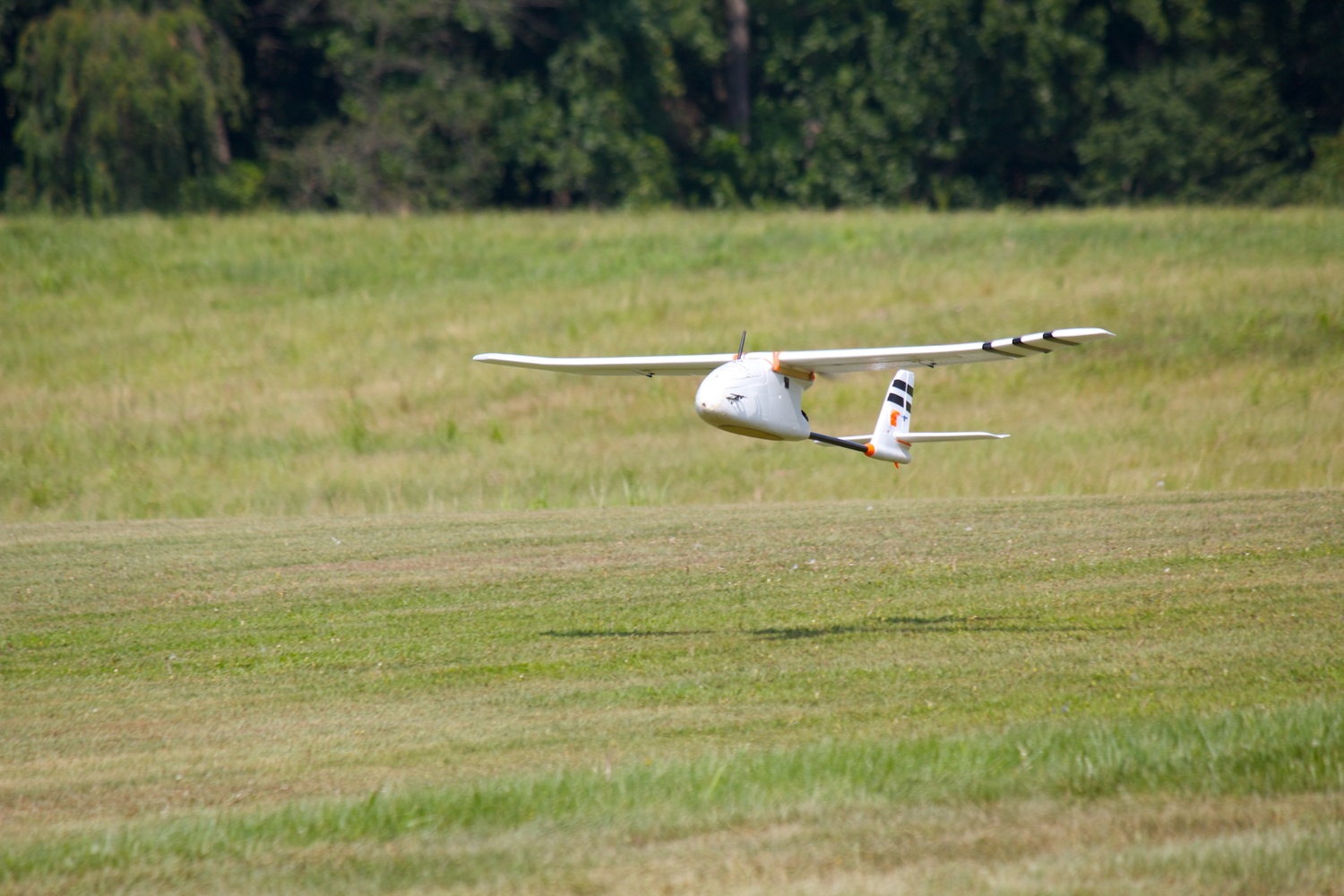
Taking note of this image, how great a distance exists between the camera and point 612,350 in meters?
31.3

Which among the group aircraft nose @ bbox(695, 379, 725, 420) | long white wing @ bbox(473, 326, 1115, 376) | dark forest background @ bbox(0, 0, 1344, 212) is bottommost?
aircraft nose @ bbox(695, 379, 725, 420)

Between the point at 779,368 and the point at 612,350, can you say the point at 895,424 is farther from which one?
the point at 612,350

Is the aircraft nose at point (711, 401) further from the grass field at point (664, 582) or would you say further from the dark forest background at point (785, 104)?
the dark forest background at point (785, 104)

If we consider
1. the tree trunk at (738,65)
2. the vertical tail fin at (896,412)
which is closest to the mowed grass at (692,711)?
the vertical tail fin at (896,412)

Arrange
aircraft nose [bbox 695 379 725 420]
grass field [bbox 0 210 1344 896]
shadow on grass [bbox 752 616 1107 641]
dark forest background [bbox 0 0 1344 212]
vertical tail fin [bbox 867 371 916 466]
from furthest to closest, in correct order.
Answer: dark forest background [bbox 0 0 1344 212]
vertical tail fin [bbox 867 371 916 466]
shadow on grass [bbox 752 616 1107 641]
aircraft nose [bbox 695 379 725 420]
grass field [bbox 0 210 1344 896]

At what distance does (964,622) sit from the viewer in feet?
39.4

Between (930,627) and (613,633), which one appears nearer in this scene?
(930,627)

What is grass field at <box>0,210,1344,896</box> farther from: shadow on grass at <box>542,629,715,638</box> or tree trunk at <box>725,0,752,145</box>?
tree trunk at <box>725,0,752,145</box>

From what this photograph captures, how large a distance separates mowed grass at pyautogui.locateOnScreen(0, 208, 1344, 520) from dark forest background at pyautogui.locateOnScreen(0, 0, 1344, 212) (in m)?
8.95

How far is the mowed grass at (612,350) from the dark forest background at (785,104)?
352 inches

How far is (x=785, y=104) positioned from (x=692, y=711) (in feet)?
153

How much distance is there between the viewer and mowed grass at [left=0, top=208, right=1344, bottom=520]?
24.4 meters

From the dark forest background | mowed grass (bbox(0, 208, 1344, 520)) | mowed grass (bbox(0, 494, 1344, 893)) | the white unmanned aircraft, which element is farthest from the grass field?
the dark forest background

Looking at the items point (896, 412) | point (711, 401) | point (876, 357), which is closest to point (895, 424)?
point (896, 412)
